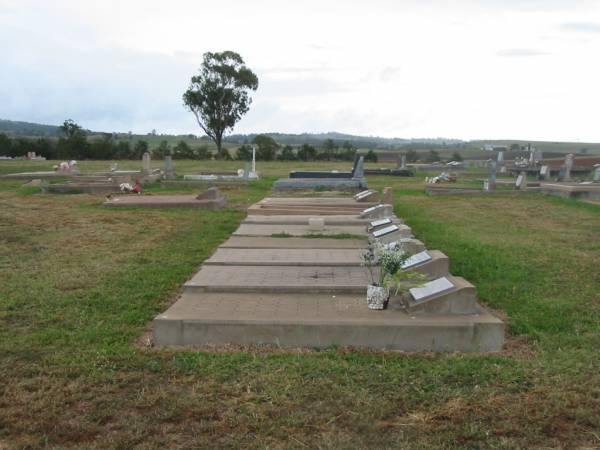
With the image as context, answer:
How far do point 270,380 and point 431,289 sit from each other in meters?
1.71

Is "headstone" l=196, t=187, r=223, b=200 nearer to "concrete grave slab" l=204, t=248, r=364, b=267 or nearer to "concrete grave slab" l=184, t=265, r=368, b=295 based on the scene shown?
"concrete grave slab" l=204, t=248, r=364, b=267

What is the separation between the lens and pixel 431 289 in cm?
461

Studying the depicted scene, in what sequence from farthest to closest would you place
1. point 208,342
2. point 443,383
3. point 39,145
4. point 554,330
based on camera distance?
point 39,145, point 554,330, point 208,342, point 443,383

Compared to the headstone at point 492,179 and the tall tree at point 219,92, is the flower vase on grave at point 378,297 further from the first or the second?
the tall tree at point 219,92

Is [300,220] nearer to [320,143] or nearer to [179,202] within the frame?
[179,202]

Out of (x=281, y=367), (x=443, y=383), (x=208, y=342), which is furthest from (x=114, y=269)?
(x=443, y=383)

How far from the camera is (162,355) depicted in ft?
13.1

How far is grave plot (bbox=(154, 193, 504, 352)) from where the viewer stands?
4.21 metres

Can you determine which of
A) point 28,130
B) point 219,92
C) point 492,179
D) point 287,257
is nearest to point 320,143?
point 219,92

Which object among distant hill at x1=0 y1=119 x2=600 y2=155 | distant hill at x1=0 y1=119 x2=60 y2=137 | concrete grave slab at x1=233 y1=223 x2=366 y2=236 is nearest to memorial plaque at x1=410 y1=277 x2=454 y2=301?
concrete grave slab at x1=233 y1=223 x2=366 y2=236

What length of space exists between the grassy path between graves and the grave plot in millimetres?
172

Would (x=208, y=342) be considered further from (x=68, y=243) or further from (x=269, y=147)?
(x=269, y=147)

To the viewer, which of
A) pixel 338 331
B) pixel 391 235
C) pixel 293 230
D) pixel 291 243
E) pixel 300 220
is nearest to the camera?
pixel 338 331

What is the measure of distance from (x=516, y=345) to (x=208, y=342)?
2.42 metres
